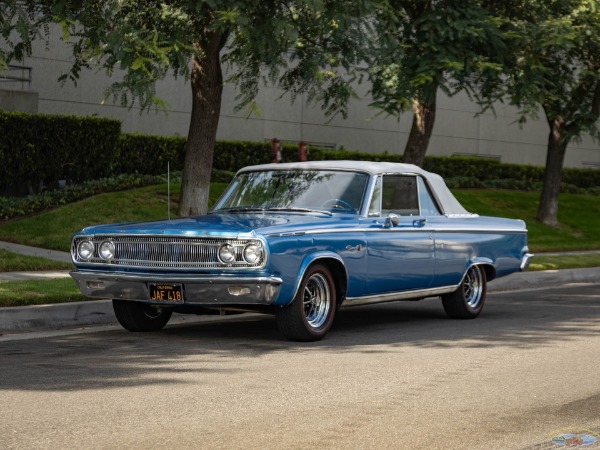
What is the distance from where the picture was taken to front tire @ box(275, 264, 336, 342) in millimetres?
10141

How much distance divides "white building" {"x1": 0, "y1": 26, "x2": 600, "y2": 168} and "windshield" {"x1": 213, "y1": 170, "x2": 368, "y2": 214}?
6189 mm

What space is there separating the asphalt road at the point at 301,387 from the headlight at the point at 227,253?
2.58 ft

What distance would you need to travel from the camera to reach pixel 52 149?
76.3 feet

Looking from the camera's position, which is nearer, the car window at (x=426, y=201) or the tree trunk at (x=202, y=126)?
the car window at (x=426, y=201)

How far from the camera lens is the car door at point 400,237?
1116 cm

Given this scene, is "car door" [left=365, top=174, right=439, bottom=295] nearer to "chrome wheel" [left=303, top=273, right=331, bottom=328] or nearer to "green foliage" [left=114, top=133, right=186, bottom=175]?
"chrome wheel" [left=303, top=273, right=331, bottom=328]

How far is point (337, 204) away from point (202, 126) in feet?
25.4

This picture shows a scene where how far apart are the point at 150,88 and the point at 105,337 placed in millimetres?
5775

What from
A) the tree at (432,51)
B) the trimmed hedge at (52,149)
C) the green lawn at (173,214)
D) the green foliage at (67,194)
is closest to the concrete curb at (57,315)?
the tree at (432,51)

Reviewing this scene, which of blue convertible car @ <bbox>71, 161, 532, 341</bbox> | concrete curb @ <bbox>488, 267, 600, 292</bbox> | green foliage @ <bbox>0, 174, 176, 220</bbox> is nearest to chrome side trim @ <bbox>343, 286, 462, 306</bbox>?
blue convertible car @ <bbox>71, 161, 532, 341</bbox>

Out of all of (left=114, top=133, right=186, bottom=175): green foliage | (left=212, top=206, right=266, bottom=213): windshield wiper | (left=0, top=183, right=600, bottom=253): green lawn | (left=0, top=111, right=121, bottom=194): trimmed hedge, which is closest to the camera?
(left=212, top=206, right=266, bottom=213): windshield wiper

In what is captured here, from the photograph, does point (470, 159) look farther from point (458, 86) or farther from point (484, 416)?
point (484, 416)

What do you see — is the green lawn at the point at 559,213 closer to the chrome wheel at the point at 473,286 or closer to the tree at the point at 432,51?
the tree at the point at 432,51

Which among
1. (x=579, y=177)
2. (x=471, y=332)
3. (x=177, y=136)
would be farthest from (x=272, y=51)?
(x=579, y=177)
